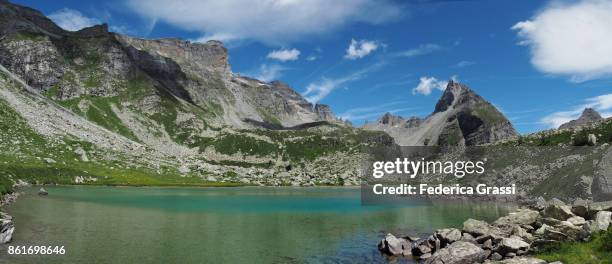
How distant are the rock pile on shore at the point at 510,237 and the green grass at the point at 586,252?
1.50 m

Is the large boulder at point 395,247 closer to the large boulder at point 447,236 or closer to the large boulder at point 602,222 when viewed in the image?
the large boulder at point 447,236

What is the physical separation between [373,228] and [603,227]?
36.2m

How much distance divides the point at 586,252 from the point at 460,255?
35.5 ft

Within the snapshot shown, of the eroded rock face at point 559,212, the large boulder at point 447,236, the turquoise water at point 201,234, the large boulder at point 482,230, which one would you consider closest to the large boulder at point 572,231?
the eroded rock face at point 559,212

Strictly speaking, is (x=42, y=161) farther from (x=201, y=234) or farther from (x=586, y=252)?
(x=586, y=252)

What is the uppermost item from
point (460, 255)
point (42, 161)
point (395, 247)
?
point (42, 161)

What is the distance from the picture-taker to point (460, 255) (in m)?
41.0

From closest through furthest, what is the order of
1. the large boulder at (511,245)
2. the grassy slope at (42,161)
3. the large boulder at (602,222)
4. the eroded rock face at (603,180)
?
the large boulder at (602,222)
the large boulder at (511,245)
the eroded rock face at (603,180)
the grassy slope at (42,161)

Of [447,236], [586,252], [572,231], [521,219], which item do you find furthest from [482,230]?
[586,252]

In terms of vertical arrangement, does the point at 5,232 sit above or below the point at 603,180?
below

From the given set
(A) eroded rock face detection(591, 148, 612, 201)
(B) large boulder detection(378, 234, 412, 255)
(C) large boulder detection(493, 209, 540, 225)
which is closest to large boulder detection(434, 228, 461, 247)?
(B) large boulder detection(378, 234, 412, 255)

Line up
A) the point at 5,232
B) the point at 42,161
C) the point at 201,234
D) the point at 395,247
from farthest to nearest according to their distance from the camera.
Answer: the point at 42,161
the point at 201,234
the point at 395,247
the point at 5,232

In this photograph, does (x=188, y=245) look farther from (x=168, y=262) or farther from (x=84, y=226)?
(x=84, y=226)

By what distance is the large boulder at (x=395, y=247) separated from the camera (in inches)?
1916
